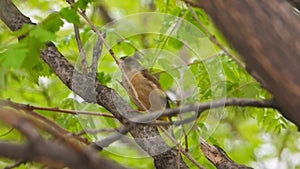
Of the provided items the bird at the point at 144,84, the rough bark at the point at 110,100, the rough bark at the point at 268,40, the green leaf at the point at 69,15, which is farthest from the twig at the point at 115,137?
the bird at the point at 144,84

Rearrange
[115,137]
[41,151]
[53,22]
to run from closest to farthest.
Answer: [41,151] < [115,137] < [53,22]

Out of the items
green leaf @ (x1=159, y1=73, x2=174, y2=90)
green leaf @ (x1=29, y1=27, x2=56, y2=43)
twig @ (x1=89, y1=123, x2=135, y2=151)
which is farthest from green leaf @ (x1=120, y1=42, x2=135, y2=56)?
twig @ (x1=89, y1=123, x2=135, y2=151)

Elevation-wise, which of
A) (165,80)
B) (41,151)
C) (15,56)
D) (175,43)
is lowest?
(165,80)

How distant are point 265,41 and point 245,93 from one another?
1125 mm

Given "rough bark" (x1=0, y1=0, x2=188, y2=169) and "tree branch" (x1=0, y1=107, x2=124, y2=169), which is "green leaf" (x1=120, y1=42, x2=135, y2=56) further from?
"tree branch" (x1=0, y1=107, x2=124, y2=169)

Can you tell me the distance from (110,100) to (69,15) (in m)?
0.36

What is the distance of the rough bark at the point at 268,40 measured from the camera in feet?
3.13

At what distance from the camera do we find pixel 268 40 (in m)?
0.97

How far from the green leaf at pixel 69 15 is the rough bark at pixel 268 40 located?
628 mm

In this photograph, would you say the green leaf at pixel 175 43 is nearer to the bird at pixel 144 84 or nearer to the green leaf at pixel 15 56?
the bird at pixel 144 84

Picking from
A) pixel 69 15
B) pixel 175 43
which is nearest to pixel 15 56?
pixel 69 15

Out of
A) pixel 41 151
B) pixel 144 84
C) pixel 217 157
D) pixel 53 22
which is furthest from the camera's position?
pixel 144 84

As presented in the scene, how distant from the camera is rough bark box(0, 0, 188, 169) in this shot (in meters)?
1.87

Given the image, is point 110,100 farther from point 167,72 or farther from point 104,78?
point 167,72
